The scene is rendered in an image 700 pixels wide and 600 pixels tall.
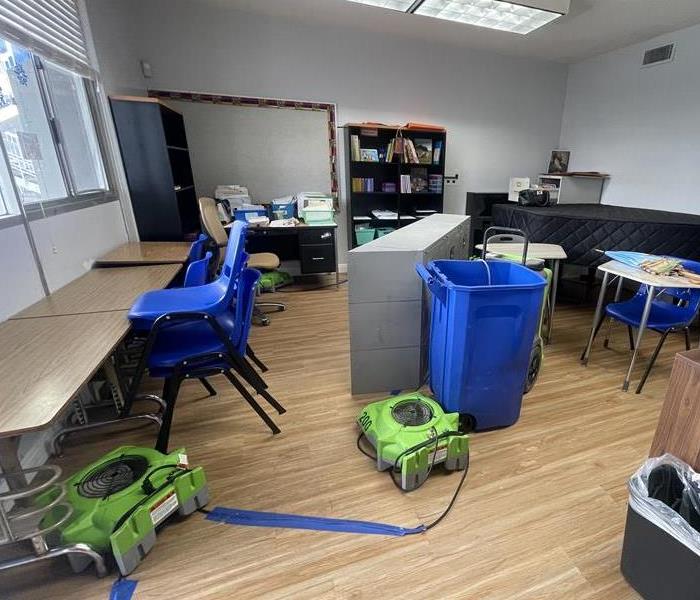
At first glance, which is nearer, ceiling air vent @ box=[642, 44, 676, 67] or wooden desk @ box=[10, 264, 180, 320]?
wooden desk @ box=[10, 264, 180, 320]

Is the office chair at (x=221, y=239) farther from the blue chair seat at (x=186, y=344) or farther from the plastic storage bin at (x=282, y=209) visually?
the blue chair seat at (x=186, y=344)

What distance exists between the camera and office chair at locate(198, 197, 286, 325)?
3041mm

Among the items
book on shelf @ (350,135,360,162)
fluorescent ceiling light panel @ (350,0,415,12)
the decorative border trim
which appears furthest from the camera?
book on shelf @ (350,135,360,162)

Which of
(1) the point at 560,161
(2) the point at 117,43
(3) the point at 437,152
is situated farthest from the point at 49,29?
(1) the point at 560,161

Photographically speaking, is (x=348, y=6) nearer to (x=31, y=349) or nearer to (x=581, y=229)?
(x=581, y=229)

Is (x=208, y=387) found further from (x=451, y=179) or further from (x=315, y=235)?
(x=451, y=179)

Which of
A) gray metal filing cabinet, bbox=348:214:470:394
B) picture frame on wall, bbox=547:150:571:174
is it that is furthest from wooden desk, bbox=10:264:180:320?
picture frame on wall, bbox=547:150:571:174

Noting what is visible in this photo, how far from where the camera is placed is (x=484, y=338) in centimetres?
161

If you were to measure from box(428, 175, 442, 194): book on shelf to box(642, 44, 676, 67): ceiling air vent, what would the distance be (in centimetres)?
262

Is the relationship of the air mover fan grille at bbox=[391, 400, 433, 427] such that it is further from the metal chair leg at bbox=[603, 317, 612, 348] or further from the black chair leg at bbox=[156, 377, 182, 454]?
the metal chair leg at bbox=[603, 317, 612, 348]

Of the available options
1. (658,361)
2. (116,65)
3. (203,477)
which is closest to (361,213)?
(116,65)

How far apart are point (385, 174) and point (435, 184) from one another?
26.6 inches

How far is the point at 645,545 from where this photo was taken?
1.08 metres

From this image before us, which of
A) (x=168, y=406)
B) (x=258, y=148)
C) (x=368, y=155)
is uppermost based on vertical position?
(x=258, y=148)
